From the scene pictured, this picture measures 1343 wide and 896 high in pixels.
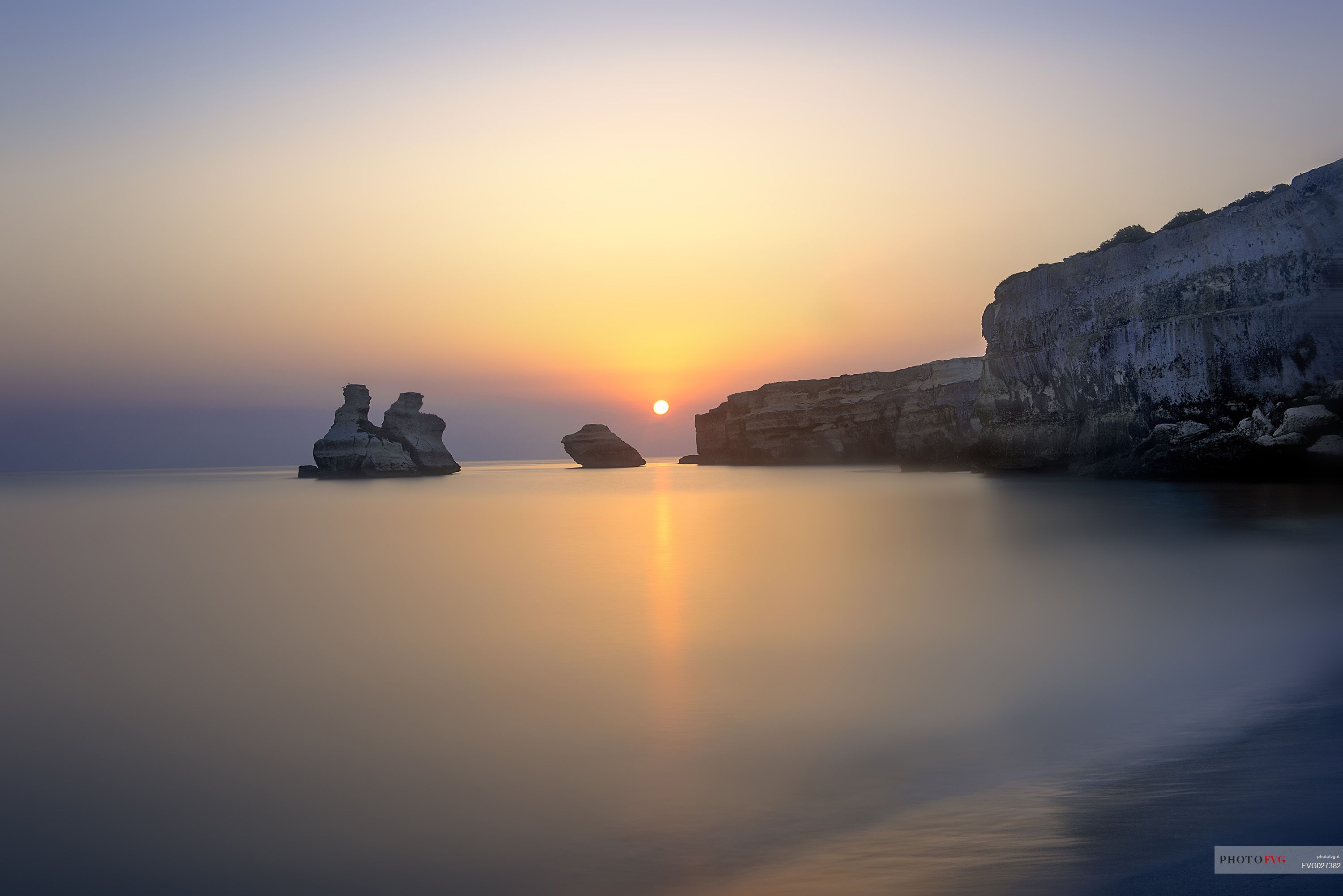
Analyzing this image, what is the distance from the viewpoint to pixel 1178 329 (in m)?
27.9

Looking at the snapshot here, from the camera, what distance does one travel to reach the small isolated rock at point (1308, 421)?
22.7 meters

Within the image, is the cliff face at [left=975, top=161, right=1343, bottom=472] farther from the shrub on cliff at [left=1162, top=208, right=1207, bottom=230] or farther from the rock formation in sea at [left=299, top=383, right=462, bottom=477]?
the rock formation in sea at [left=299, top=383, right=462, bottom=477]

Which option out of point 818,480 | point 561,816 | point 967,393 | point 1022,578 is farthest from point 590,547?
point 967,393

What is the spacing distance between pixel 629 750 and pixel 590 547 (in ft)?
41.6

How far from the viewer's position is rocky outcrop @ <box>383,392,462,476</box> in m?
62.8

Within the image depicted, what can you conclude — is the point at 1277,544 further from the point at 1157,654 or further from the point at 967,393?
the point at 967,393

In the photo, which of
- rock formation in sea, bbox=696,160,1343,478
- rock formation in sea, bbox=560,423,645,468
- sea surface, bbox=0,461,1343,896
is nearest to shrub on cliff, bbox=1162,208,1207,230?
rock formation in sea, bbox=696,160,1343,478

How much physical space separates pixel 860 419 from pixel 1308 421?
4911cm

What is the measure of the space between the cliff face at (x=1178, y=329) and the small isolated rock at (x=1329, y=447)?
4.31 feet

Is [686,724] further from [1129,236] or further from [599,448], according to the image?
[599,448]

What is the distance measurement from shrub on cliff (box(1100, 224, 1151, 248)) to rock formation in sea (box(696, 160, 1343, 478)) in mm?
78

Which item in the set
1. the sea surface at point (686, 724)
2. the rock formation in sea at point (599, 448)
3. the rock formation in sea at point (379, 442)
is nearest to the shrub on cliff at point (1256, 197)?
the sea surface at point (686, 724)

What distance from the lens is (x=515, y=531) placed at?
21.7 meters

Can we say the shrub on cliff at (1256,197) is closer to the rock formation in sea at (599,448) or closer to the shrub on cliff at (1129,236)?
the shrub on cliff at (1129,236)
